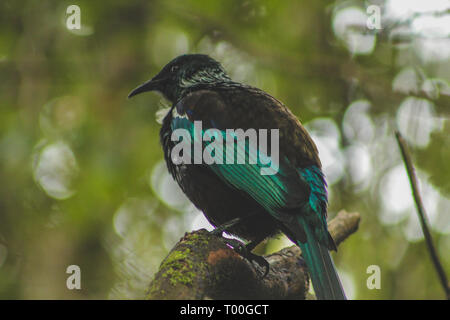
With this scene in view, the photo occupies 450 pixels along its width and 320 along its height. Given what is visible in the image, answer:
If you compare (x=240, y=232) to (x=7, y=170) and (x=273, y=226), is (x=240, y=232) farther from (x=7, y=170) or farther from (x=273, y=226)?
(x=7, y=170)

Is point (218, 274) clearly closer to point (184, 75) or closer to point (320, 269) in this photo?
point (320, 269)

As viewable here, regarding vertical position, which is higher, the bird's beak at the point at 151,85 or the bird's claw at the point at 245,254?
the bird's beak at the point at 151,85

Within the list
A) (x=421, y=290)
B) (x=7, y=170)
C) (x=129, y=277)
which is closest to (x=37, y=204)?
(x=7, y=170)

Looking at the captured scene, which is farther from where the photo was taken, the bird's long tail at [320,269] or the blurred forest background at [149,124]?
the blurred forest background at [149,124]

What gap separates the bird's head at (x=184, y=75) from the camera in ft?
14.1

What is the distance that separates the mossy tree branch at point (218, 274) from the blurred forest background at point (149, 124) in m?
2.05

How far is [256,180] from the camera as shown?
10.5ft

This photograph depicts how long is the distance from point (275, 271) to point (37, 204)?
12.2 ft

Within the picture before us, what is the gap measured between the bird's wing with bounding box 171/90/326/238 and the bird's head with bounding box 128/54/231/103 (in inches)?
25.9

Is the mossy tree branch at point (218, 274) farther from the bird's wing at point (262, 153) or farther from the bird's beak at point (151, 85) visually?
the bird's beak at point (151, 85)

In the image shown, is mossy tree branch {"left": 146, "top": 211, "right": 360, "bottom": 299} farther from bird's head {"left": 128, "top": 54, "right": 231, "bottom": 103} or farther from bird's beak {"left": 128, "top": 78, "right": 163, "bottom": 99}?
bird's beak {"left": 128, "top": 78, "right": 163, "bottom": 99}

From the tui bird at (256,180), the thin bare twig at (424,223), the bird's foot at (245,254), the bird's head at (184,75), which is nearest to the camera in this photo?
the thin bare twig at (424,223)

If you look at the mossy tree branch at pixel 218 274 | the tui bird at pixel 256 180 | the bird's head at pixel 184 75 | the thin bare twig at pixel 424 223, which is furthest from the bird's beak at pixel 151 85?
the thin bare twig at pixel 424 223

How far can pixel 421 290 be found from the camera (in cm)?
572
